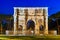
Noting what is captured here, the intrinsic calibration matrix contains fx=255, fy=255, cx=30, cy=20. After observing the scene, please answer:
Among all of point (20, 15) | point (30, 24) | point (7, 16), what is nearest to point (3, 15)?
point (7, 16)

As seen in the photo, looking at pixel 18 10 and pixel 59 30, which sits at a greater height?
pixel 18 10

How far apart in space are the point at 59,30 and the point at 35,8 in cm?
615

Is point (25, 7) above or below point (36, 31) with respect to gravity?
above

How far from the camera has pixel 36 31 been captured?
1563 inches

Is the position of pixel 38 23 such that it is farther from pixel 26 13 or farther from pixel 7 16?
pixel 7 16

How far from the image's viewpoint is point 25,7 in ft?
130

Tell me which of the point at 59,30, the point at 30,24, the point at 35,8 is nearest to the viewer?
the point at 35,8

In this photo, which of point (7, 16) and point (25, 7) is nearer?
point (25, 7)

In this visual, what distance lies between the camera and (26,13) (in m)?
39.8

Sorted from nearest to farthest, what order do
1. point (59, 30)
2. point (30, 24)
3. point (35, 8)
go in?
point (35, 8)
point (59, 30)
point (30, 24)

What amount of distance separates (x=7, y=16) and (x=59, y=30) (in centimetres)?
1175

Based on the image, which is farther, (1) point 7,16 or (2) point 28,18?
(1) point 7,16

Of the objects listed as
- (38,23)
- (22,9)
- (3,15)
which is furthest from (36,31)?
(3,15)

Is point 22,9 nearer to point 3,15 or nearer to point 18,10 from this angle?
point 18,10
